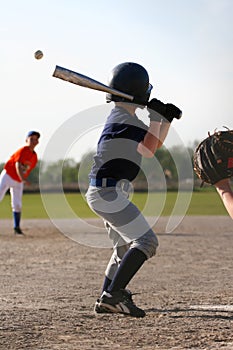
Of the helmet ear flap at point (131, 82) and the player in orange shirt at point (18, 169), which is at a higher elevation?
the helmet ear flap at point (131, 82)

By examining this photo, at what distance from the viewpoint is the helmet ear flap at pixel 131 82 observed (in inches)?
232

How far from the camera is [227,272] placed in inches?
333

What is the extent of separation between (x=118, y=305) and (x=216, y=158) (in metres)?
1.39

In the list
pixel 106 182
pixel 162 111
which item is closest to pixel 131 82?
pixel 162 111

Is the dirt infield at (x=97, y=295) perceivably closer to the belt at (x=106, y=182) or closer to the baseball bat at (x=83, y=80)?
the belt at (x=106, y=182)

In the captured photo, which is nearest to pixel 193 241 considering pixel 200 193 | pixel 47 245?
pixel 47 245

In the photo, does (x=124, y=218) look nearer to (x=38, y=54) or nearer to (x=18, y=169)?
(x=38, y=54)

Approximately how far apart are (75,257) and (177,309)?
170 inches

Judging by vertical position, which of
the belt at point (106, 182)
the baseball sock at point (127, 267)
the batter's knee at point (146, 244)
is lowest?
the baseball sock at point (127, 267)

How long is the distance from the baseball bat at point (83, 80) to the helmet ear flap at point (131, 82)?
0.28ft

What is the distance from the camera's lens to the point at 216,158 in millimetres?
5355

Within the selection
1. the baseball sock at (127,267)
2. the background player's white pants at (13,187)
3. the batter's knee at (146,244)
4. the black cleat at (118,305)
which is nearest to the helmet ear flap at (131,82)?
the batter's knee at (146,244)

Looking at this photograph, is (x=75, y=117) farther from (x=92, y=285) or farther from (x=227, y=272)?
(x=227, y=272)

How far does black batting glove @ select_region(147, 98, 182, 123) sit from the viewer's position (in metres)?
5.75
